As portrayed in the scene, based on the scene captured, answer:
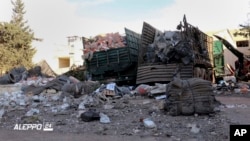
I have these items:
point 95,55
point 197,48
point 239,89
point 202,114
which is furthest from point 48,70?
point 202,114

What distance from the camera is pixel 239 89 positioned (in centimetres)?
1001

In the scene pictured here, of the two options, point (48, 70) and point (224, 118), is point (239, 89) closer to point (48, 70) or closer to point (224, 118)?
point (224, 118)

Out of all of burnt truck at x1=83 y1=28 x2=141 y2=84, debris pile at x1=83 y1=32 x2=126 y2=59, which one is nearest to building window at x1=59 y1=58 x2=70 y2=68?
debris pile at x1=83 y1=32 x2=126 y2=59

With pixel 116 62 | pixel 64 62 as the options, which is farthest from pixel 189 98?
pixel 64 62

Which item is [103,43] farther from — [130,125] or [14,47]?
[14,47]

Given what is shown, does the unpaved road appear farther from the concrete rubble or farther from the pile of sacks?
the pile of sacks

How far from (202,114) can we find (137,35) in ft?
27.5

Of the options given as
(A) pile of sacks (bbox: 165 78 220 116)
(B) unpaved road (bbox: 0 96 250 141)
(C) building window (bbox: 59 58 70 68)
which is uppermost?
(C) building window (bbox: 59 58 70 68)

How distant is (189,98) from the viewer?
5680 millimetres

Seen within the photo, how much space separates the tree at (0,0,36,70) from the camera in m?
31.6

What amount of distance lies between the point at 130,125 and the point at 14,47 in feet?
98.3

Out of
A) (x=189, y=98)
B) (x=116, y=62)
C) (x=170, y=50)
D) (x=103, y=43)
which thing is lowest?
(x=189, y=98)

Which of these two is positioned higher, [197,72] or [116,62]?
[116,62]

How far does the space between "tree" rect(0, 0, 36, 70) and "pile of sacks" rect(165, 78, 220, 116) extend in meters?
26.7
